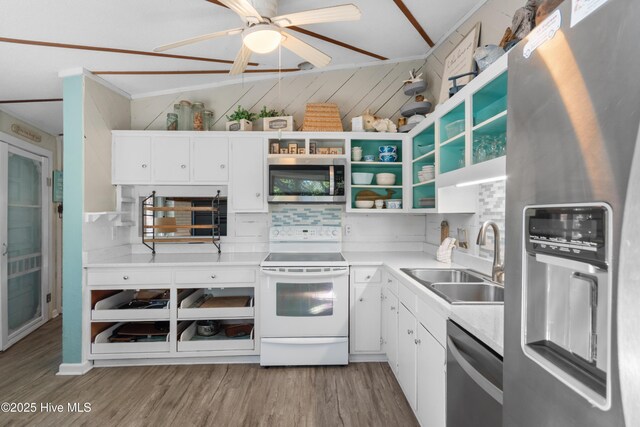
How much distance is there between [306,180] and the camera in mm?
2967

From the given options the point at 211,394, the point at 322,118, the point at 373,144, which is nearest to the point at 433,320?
the point at 211,394

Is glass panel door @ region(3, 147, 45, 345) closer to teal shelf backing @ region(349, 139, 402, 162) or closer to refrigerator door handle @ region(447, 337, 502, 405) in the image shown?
teal shelf backing @ region(349, 139, 402, 162)

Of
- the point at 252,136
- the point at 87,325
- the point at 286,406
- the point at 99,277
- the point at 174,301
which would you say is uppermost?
the point at 252,136

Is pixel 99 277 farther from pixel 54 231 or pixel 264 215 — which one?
pixel 54 231

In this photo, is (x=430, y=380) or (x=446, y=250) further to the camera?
(x=446, y=250)

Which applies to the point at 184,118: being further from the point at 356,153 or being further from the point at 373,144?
the point at 373,144

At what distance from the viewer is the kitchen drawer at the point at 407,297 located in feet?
6.38

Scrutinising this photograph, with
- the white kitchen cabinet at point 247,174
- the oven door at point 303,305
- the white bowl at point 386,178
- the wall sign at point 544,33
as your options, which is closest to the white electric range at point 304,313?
the oven door at point 303,305

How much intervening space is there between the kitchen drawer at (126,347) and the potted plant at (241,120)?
202 cm

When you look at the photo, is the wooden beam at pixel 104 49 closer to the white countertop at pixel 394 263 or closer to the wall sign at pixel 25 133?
the wall sign at pixel 25 133

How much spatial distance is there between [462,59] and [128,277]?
3212 millimetres

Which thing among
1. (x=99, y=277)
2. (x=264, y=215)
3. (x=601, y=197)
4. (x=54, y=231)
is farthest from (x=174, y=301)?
(x=601, y=197)

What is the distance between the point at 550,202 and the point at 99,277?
3.18m

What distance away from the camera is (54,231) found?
396 centimetres
